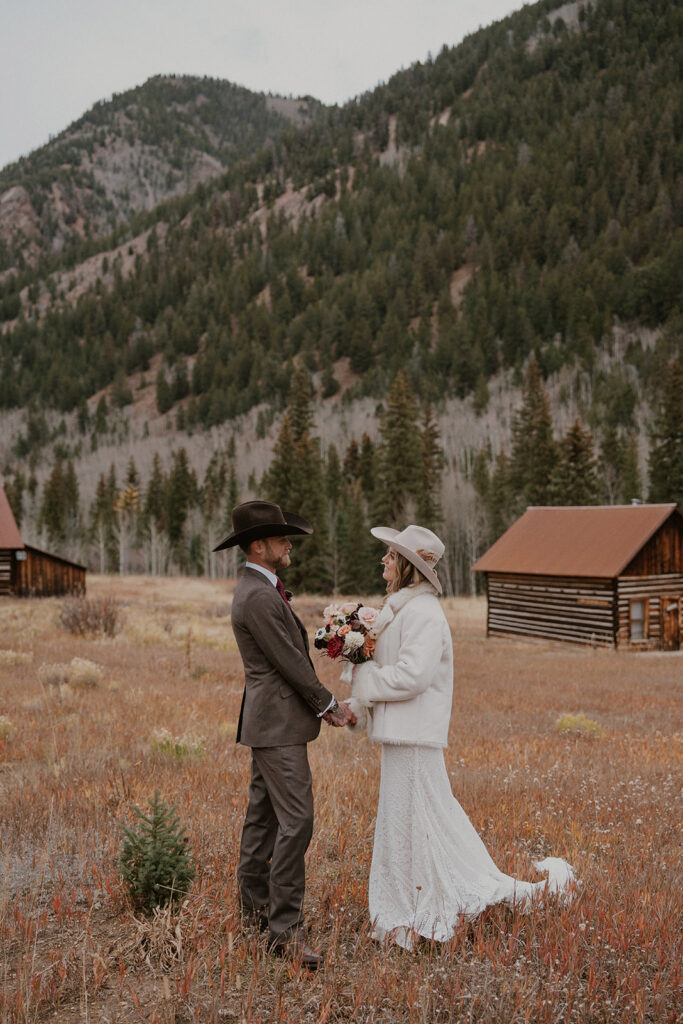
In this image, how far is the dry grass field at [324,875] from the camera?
10.9ft

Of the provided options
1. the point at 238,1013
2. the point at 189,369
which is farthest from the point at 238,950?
the point at 189,369

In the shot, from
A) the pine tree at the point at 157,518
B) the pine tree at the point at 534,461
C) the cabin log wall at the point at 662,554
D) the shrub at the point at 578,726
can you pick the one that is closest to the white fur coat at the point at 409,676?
the shrub at the point at 578,726

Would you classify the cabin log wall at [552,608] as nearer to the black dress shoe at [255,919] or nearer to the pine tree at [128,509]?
the black dress shoe at [255,919]

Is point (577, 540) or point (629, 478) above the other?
point (629, 478)

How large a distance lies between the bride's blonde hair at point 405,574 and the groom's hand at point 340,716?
72 cm

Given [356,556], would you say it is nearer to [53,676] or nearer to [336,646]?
[53,676]

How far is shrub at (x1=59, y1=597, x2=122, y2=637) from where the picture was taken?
20547 mm

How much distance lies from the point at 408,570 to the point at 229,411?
444 ft

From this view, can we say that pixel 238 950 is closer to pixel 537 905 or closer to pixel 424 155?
pixel 537 905

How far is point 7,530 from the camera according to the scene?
3378cm

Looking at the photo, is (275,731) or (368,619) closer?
(275,731)

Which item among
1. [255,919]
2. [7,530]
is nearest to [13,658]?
[255,919]

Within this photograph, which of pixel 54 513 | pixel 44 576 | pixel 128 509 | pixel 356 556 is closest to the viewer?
pixel 44 576

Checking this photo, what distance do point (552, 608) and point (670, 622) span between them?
4.61 meters
